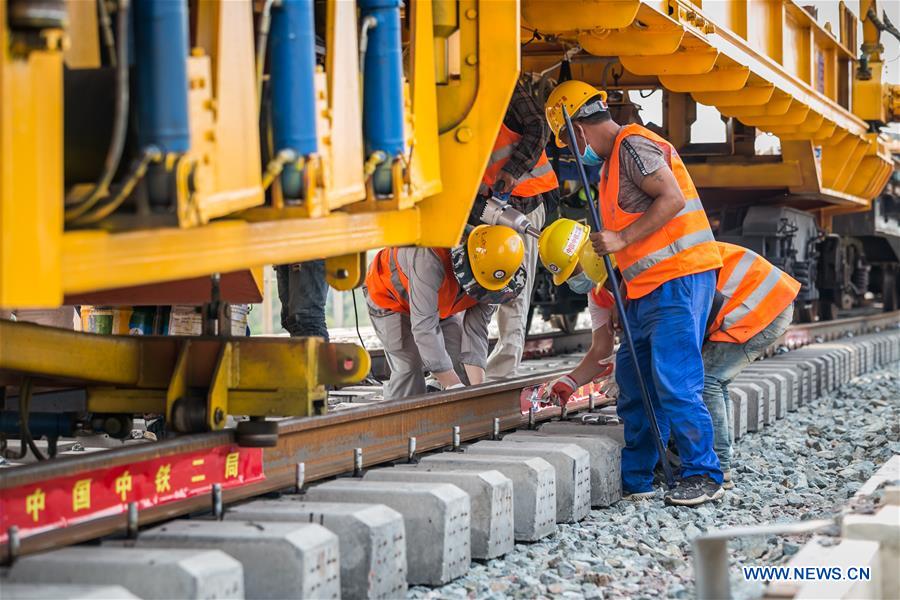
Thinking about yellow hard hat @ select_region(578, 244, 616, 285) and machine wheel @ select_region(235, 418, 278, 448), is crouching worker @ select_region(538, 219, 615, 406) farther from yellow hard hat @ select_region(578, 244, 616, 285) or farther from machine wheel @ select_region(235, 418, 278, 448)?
machine wheel @ select_region(235, 418, 278, 448)

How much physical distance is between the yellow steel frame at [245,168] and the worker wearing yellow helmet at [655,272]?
3.87ft

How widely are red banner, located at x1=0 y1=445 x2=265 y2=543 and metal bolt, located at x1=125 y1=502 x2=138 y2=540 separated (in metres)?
0.10

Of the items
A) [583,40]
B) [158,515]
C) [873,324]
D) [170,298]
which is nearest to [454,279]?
[583,40]

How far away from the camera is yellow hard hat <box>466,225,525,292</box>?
285 inches

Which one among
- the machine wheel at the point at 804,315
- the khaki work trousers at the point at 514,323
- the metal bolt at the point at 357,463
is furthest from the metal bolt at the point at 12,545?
the machine wheel at the point at 804,315

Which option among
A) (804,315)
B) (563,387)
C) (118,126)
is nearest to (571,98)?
(563,387)

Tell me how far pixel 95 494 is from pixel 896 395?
29.2 ft

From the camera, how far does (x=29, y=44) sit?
283 cm

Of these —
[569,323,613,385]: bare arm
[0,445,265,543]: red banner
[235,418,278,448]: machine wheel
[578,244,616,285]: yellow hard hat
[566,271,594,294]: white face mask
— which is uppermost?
[578,244,616,285]: yellow hard hat

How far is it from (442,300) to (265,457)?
2989 mm

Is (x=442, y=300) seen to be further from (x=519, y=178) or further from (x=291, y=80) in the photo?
(x=291, y=80)

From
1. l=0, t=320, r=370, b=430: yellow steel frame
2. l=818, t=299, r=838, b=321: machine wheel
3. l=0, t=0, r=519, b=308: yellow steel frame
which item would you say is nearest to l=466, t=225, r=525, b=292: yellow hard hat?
l=0, t=0, r=519, b=308: yellow steel frame

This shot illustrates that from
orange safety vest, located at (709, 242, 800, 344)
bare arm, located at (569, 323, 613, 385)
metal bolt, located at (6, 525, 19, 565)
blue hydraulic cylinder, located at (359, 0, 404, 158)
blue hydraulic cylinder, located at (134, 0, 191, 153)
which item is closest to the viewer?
blue hydraulic cylinder, located at (134, 0, 191, 153)

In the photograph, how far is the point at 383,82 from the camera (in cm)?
452
